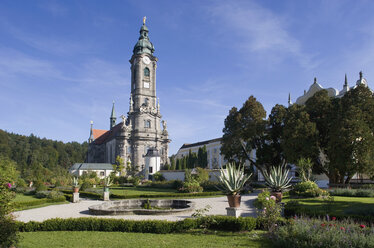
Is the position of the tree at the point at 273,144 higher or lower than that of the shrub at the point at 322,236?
higher

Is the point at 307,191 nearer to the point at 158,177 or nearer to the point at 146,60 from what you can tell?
the point at 158,177

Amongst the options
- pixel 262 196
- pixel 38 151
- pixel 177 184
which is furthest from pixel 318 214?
pixel 38 151

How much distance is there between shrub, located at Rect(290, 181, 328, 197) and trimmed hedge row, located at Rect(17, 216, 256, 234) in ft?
36.1

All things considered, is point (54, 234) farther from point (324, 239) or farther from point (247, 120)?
point (247, 120)

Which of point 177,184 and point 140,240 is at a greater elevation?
point 140,240

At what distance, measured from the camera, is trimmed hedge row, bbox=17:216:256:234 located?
10805 millimetres

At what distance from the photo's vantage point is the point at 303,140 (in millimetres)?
26969

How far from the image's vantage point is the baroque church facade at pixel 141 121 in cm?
6525

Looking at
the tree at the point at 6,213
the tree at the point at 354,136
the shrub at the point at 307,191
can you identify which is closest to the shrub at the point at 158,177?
the tree at the point at 354,136

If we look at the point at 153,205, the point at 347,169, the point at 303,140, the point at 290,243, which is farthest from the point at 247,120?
the point at 290,243

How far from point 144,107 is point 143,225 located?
58.7 metres

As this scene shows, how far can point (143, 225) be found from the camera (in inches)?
437

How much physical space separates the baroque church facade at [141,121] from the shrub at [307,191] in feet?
148

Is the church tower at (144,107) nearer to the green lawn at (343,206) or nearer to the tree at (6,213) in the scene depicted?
the green lawn at (343,206)
